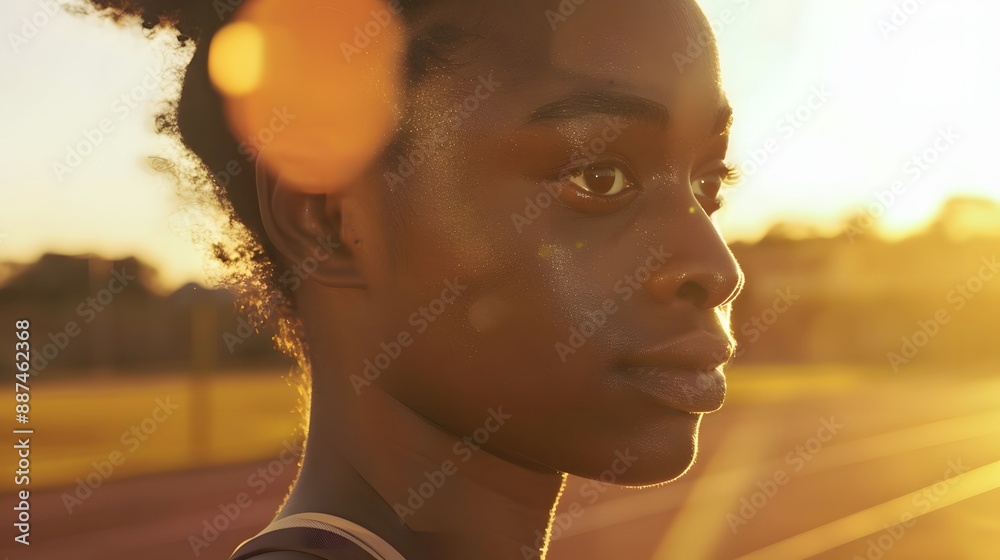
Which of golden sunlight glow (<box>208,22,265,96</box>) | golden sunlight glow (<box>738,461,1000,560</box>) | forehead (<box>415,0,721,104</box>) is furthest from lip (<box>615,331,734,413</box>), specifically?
golden sunlight glow (<box>738,461,1000,560</box>)

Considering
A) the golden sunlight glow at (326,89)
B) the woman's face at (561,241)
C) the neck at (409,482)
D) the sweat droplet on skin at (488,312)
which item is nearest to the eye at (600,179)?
the woman's face at (561,241)

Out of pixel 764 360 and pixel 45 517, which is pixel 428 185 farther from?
pixel 764 360

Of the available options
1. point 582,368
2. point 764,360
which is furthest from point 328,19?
point 764,360

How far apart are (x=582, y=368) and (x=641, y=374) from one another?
0.11 metres

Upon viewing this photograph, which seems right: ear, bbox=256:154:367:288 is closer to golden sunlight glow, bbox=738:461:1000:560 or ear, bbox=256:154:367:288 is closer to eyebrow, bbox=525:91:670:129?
eyebrow, bbox=525:91:670:129

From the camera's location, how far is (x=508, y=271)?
1.83m

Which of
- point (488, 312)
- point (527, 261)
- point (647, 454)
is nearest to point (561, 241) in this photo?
point (527, 261)

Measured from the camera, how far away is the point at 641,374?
1772 millimetres

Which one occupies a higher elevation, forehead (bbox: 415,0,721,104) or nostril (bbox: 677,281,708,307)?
forehead (bbox: 415,0,721,104)

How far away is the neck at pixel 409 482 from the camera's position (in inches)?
77.8

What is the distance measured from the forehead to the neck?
2.37ft

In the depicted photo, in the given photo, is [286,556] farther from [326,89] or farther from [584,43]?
[584,43]

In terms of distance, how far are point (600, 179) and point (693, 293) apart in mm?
279

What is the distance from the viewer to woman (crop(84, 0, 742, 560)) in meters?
1.78
